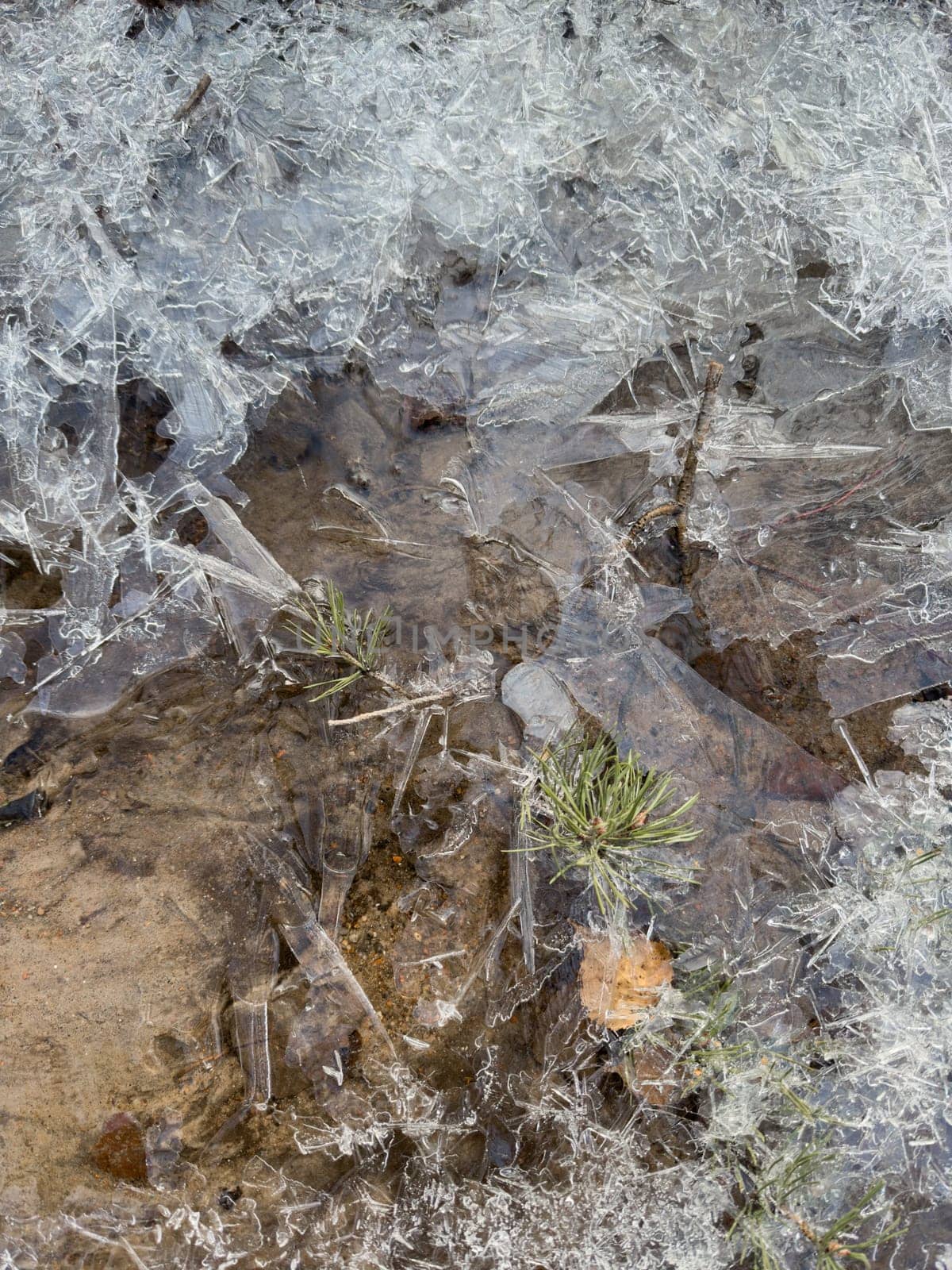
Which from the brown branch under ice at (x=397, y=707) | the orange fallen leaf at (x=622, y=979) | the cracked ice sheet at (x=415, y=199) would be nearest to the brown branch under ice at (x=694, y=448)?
the cracked ice sheet at (x=415, y=199)

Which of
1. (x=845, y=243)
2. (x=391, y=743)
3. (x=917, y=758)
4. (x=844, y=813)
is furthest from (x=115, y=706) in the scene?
(x=845, y=243)

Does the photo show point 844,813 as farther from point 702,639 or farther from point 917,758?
point 702,639

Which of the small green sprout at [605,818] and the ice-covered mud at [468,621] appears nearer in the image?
the small green sprout at [605,818]

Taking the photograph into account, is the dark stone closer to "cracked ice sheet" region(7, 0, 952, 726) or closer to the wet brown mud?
the wet brown mud

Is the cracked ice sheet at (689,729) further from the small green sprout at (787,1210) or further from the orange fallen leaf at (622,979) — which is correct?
the small green sprout at (787,1210)

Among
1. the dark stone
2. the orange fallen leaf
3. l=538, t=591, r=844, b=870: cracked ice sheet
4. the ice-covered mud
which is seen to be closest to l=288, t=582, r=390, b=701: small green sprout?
the ice-covered mud
